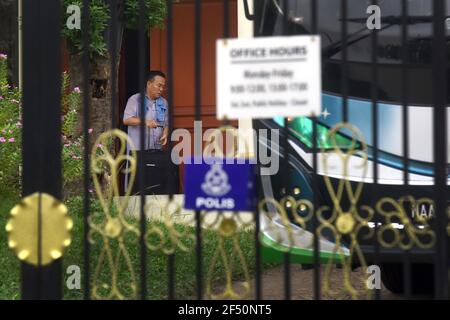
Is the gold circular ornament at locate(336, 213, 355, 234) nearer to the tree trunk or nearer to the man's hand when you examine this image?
the man's hand

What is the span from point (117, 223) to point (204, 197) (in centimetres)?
39

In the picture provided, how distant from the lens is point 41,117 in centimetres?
342

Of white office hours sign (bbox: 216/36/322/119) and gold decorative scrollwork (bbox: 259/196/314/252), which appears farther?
gold decorative scrollwork (bbox: 259/196/314/252)

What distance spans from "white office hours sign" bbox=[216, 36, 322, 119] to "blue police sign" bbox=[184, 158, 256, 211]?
21 centimetres

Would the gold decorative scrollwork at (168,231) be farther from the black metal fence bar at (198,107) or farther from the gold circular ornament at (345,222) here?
the gold circular ornament at (345,222)

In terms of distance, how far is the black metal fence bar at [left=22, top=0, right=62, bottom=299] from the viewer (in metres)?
3.40

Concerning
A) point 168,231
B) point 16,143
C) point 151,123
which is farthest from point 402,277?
point 16,143

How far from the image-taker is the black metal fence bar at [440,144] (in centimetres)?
330

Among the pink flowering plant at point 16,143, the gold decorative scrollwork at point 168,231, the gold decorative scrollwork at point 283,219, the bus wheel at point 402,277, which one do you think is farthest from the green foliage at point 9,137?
the gold decorative scrollwork at point 283,219

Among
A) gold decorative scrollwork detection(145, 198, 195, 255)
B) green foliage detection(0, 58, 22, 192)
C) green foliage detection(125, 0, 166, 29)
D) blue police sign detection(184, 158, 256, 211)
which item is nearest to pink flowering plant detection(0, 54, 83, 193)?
green foliage detection(0, 58, 22, 192)

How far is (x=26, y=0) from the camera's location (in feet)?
11.3

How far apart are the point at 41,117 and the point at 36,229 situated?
1.49 feet

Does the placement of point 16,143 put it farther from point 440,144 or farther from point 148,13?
point 440,144
